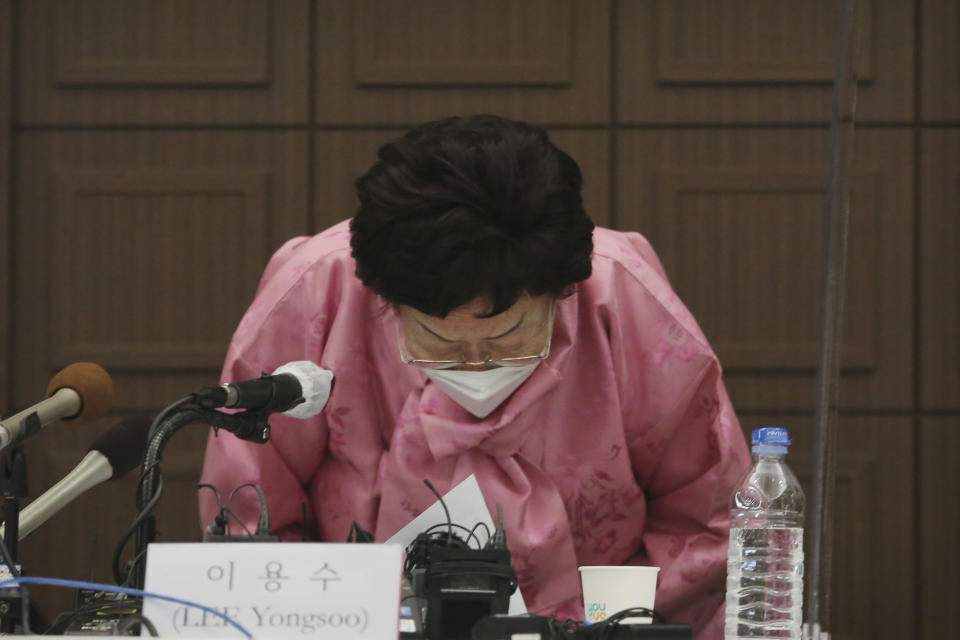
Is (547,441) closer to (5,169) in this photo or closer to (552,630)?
(552,630)

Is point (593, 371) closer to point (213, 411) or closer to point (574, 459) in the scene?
point (574, 459)

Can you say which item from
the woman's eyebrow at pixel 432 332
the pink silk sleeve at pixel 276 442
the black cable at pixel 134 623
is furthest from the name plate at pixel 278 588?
the pink silk sleeve at pixel 276 442

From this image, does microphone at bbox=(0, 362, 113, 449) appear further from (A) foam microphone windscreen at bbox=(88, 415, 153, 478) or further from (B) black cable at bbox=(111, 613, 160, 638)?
(B) black cable at bbox=(111, 613, 160, 638)

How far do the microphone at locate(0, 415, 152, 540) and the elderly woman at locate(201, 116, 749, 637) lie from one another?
0.41 meters

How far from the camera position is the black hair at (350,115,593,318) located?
1.29m

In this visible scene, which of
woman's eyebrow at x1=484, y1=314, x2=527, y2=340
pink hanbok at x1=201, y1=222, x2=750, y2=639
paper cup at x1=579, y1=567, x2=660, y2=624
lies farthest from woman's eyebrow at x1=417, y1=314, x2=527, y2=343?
paper cup at x1=579, y1=567, x2=660, y2=624

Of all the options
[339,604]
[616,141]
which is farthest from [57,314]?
[339,604]

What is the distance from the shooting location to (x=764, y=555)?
1395mm

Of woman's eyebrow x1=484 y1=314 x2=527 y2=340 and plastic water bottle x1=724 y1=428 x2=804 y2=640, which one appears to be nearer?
plastic water bottle x1=724 y1=428 x2=804 y2=640

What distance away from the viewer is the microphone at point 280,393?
3.21ft

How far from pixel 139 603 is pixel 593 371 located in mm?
750

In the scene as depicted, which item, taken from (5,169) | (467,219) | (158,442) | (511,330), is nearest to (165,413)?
(158,442)

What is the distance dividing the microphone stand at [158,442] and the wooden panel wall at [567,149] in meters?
1.71

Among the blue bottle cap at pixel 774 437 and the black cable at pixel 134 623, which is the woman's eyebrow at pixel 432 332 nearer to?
the blue bottle cap at pixel 774 437
